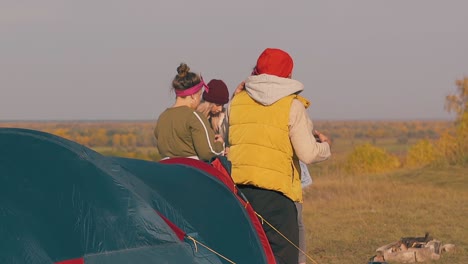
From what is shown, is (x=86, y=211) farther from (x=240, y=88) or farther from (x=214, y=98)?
(x=214, y=98)

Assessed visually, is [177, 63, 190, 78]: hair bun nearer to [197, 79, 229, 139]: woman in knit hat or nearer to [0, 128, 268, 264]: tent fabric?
[197, 79, 229, 139]: woman in knit hat

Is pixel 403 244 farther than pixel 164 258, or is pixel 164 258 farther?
pixel 403 244

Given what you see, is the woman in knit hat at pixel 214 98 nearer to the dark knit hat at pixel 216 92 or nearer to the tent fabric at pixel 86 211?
the dark knit hat at pixel 216 92

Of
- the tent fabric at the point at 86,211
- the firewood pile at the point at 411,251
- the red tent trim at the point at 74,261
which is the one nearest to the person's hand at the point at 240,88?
the tent fabric at the point at 86,211

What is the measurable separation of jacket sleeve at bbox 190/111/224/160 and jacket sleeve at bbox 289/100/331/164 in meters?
0.82

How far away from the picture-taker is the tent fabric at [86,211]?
4.85m

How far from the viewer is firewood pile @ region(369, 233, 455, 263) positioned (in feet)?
33.4

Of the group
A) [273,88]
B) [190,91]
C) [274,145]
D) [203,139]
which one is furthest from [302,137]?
[190,91]

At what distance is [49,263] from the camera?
4.76m

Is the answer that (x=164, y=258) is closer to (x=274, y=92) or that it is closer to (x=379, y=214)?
(x=274, y=92)

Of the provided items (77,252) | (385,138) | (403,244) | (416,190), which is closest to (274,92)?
(77,252)

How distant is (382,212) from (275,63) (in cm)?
868

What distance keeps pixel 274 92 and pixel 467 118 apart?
1951 centimetres

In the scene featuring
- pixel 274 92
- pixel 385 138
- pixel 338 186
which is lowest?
pixel 385 138
